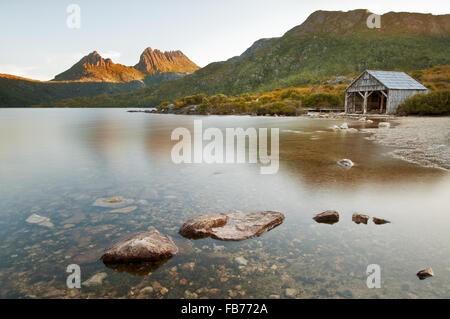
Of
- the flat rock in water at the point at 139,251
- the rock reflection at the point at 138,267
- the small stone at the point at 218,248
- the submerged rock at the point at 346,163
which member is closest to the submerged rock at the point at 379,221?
the small stone at the point at 218,248

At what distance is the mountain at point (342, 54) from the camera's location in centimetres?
11506

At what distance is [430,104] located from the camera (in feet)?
138

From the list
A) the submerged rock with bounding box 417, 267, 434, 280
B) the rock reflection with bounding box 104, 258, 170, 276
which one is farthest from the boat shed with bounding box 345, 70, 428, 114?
A: the rock reflection with bounding box 104, 258, 170, 276

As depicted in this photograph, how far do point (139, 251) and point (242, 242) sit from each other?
6.47 ft

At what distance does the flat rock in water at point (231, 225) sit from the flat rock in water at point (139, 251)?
809 mm

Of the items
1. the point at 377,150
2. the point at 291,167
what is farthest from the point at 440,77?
the point at 291,167

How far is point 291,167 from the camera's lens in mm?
12242

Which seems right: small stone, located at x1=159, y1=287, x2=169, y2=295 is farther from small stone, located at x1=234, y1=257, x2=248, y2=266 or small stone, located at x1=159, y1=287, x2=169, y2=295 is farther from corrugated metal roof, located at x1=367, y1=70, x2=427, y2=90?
corrugated metal roof, located at x1=367, y1=70, x2=427, y2=90

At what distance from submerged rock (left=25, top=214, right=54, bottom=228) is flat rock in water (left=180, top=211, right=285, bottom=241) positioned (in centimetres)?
322

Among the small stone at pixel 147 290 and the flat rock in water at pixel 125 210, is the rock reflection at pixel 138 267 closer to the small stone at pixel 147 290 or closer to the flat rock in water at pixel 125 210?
the small stone at pixel 147 290

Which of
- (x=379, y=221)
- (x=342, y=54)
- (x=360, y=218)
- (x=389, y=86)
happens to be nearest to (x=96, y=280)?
(x=360, y=218)

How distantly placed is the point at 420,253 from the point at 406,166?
7.91 meters

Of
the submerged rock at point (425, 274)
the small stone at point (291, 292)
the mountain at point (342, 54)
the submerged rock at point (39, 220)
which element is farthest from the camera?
the mountain at point (342, 54)
